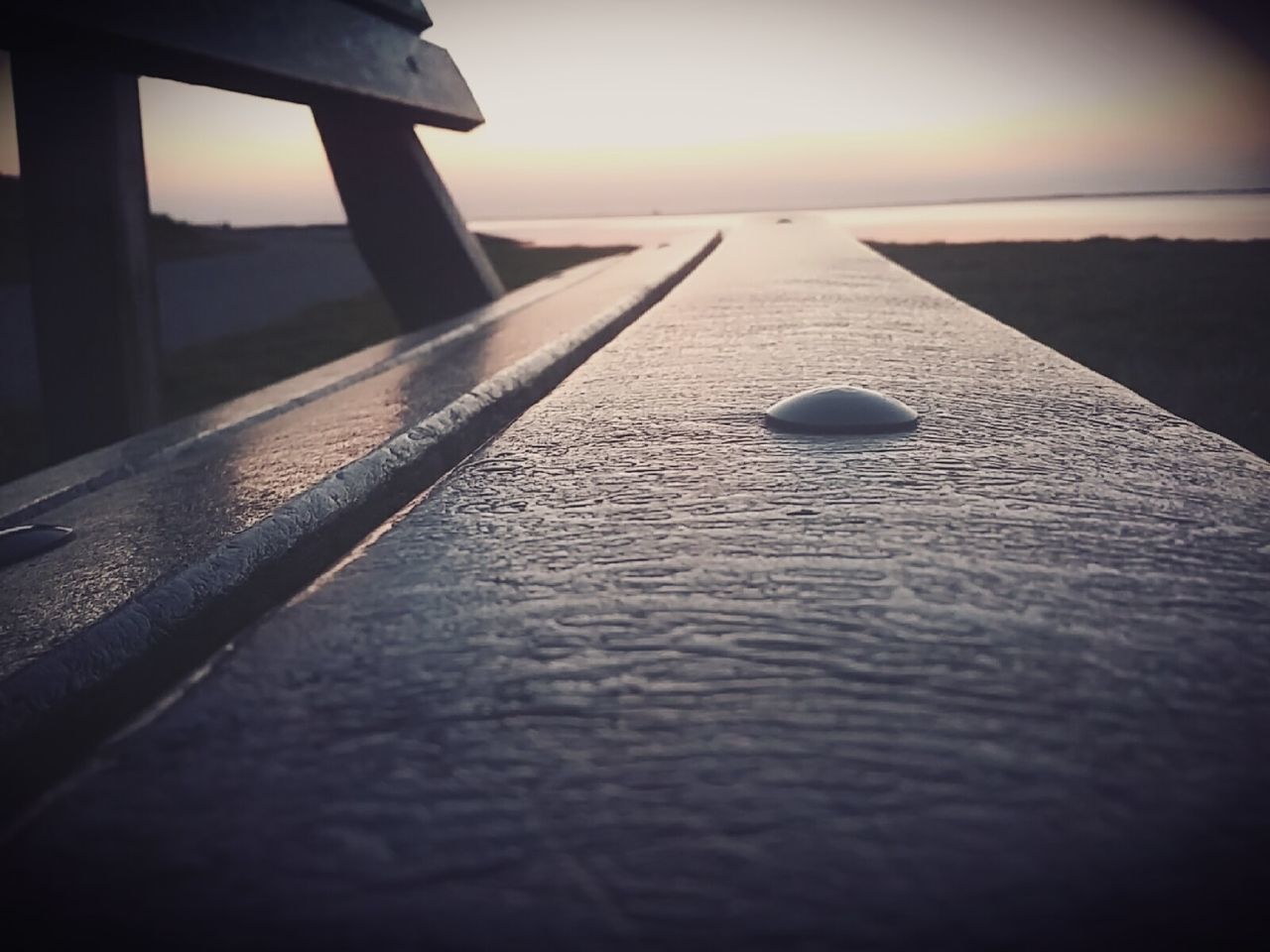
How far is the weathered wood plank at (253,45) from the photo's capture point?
1.56m

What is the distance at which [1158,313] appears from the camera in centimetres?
784

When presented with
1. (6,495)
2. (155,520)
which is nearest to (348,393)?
(6,495)

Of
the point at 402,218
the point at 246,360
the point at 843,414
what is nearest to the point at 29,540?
the point at 843,414

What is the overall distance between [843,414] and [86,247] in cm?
164

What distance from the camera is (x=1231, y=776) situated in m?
0.38

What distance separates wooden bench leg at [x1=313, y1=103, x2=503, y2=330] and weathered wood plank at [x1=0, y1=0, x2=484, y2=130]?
0.23m

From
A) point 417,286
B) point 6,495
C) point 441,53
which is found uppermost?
point 441,53

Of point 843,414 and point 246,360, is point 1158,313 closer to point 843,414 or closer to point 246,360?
point 246,360

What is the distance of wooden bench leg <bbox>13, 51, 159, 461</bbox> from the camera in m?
1.89

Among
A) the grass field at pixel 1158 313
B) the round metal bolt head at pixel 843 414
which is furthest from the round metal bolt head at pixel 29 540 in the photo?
the grass field at pixel 1158 313

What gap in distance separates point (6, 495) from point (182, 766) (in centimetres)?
121

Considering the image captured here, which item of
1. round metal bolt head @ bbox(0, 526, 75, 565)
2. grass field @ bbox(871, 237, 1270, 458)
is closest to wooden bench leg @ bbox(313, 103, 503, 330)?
round metal bolt head @ bbox(0, 526, 75, 565)

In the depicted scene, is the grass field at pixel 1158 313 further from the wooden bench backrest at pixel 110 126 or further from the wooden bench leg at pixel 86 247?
the wooden bench leg at pixel 86 247

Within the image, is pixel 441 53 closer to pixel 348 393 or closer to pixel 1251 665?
pixel 348 393
